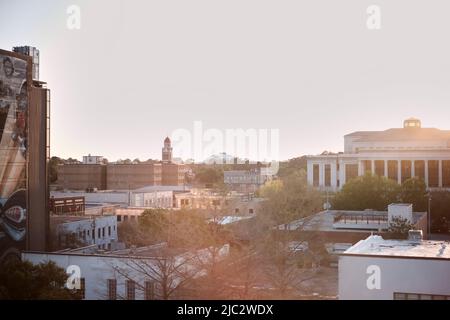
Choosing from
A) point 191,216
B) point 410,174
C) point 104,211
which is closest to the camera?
point 191,216

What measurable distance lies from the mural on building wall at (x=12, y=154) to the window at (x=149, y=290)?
6009 millimetres

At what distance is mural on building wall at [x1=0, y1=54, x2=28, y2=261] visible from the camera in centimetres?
1459

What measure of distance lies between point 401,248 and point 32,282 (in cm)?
620

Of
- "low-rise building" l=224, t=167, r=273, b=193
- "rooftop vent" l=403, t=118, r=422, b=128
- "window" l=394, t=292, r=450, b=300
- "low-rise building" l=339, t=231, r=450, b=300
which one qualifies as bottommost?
"window" l=394, t=292, r=450, b=300

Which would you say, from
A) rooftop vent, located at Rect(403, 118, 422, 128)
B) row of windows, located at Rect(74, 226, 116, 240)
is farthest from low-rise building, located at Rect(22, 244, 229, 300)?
rooftop vent, located at Rect(403, 118, 422, 128)

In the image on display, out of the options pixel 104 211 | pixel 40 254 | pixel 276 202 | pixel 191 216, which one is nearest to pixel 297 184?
pixel 276 202

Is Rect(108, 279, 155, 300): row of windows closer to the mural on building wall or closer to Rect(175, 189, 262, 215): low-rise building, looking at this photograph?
Rect(175, 189, 262, 215): low-rise building

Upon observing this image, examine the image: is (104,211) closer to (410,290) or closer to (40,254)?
(40,254)

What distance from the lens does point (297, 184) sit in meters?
26.7

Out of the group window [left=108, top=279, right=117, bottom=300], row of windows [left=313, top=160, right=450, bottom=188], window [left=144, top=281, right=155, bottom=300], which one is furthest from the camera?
row of windows [left=313, top=160, right=450, bottom=188]

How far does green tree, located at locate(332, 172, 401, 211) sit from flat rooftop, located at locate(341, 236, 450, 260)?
14.0m

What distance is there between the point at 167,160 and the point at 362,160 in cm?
1442

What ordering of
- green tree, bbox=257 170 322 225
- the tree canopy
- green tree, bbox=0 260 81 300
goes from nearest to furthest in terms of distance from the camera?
green tree, bbox=0 260 81 300 → green tree, bbox=257 170 322 225 → the tree canopy

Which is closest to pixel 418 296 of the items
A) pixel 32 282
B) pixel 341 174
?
pixel 32 282
